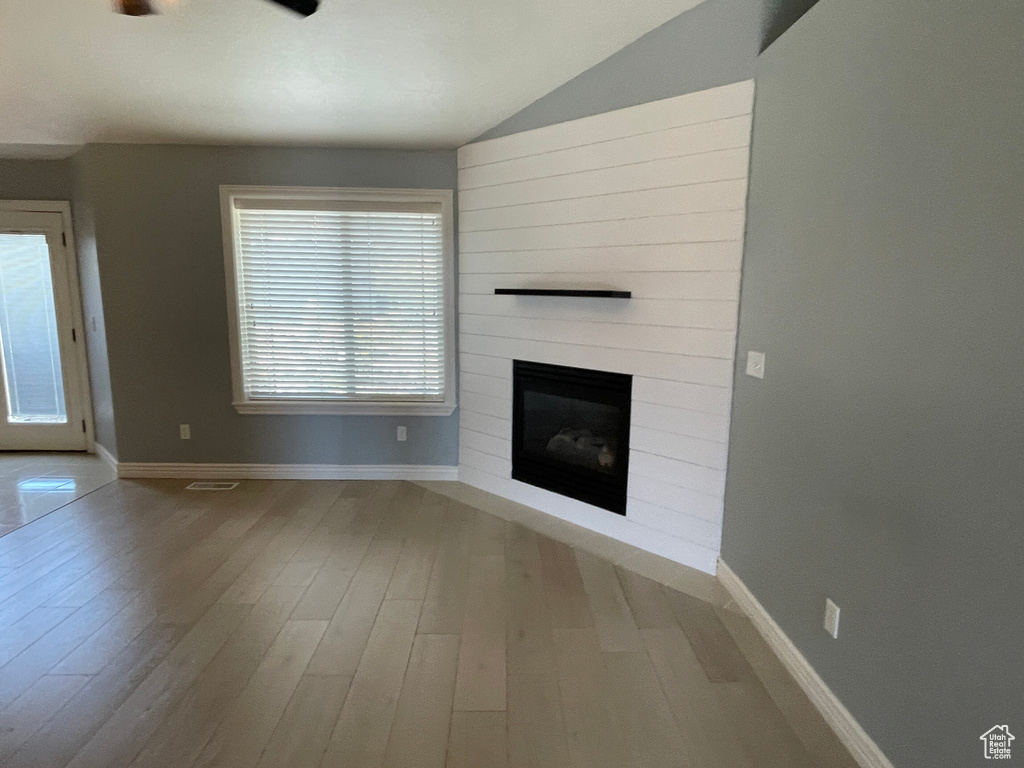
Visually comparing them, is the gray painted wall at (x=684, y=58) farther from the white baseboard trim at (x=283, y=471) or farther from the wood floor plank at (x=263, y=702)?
the wood floor plank at (x=263, y=702)

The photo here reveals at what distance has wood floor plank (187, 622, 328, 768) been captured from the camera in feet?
5.60

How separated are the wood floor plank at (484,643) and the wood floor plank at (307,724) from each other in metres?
0.44

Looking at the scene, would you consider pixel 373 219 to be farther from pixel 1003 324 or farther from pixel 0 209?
pixel 1003 324

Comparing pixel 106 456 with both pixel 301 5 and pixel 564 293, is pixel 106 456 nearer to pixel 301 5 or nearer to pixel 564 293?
pixel 564 293

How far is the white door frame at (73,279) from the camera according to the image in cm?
450

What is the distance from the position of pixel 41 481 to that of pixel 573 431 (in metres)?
4.14

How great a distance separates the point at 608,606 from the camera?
101 inches

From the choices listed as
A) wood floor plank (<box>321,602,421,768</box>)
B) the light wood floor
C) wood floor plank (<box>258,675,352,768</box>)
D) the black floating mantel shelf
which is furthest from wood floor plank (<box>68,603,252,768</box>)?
the black floating mantel shelf

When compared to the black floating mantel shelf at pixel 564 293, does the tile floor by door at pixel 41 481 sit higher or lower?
lower

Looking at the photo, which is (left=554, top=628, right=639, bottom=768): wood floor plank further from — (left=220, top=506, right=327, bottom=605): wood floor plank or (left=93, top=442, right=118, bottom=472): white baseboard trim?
(left=93, top=442, right=118, bottom=472): white baseboard trim

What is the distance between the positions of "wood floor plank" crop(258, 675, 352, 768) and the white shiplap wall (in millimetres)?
1847

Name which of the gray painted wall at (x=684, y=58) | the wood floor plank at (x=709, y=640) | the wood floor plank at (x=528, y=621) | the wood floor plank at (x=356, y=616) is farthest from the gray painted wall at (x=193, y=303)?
the wood floor plank at (x=709, y=640)

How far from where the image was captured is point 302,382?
4.24 meters

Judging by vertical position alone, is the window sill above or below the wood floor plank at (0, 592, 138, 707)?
above
